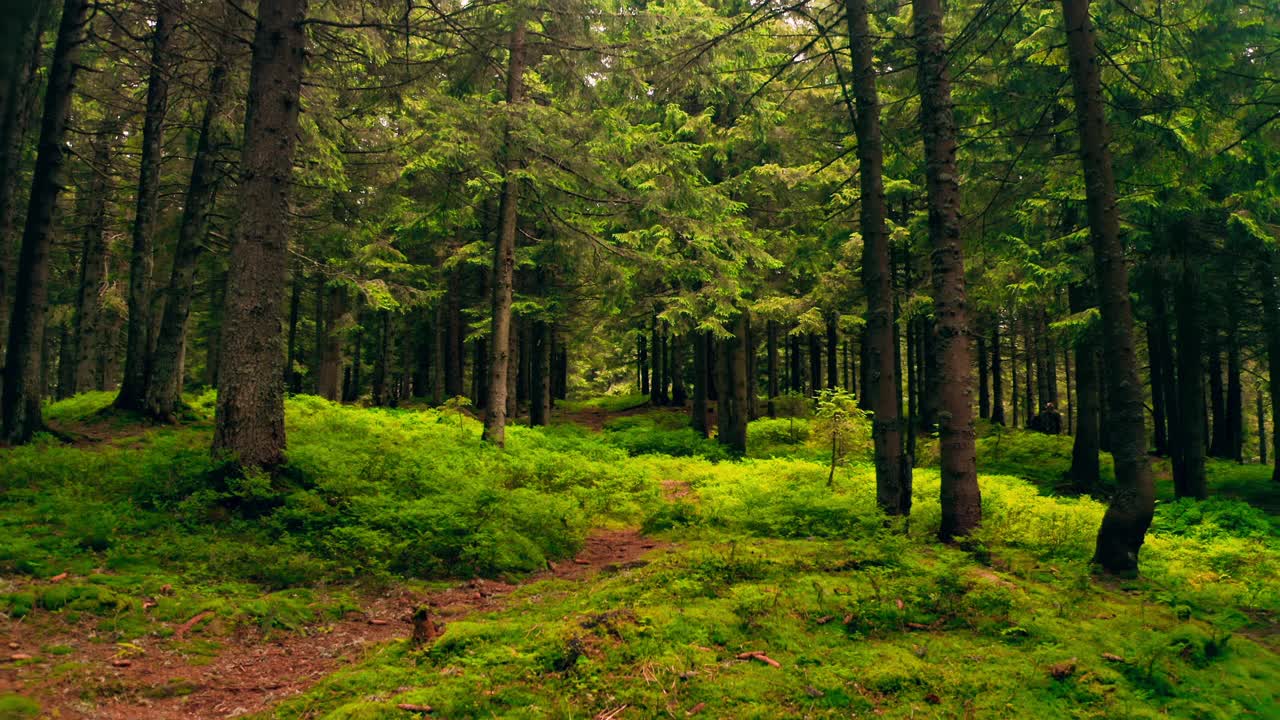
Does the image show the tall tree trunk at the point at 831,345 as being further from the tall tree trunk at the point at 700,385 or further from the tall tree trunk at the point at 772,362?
the tall tree trunk at the point at 700,385

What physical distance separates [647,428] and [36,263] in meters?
17.0

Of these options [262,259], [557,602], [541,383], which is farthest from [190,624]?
[541,383]

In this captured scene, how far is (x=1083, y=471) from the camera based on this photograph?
1570 centimetres

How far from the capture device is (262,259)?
8609 mm

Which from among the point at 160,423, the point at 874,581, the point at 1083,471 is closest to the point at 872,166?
the point at 874,581

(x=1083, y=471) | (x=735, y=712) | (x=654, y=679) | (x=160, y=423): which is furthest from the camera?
(x=1083, y=471)

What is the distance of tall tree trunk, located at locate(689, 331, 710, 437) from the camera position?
21.2 m

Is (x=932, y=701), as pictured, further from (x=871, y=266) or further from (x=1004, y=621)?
(x=871, y=266)

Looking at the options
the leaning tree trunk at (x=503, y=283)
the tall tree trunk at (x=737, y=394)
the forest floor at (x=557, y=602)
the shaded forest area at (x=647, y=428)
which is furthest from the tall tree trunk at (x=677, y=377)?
the forest floor at (x=557, y=602)

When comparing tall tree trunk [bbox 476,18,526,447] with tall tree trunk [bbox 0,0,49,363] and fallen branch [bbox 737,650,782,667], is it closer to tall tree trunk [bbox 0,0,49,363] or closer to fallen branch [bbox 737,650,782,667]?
tall tree trunk [bbox 0,0,49,363]

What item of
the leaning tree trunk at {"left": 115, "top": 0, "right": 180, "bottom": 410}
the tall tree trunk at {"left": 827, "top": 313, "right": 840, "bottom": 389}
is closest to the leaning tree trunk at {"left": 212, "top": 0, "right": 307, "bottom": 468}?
the leaning tree trunk at {"left": 115, "top": 0, "right": 180, "bottom": 410}

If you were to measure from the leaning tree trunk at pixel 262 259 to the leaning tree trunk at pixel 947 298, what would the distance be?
828 cm

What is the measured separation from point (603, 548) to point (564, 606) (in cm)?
364

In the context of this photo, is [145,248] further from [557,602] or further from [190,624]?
[557,602]
